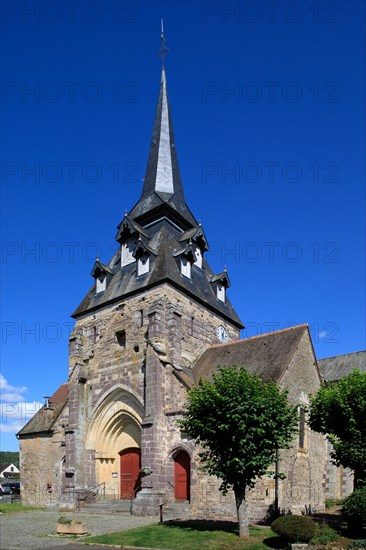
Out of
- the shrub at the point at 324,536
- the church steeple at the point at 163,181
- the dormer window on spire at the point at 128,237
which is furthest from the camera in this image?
the church steeple at the point at 163,181

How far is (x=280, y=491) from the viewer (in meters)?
19.8

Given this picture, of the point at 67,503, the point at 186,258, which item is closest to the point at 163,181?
the point at 186,258

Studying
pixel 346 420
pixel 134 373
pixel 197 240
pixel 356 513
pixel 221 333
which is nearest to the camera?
pixel 356 513

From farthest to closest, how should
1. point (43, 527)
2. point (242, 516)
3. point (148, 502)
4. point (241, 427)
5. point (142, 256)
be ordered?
point (142, 256) < point (148, 502) < point (43, 527) < point (242, 516) < point (241, 427)

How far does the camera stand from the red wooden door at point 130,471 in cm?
2612

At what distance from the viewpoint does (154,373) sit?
23.9 m

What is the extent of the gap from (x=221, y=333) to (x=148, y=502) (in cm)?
1253

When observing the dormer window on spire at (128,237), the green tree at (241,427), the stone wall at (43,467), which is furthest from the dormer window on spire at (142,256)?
the green tree at (241,427)

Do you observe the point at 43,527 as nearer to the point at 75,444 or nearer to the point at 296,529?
the point at 75,444

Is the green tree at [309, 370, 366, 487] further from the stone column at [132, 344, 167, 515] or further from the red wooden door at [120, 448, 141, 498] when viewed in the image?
the red wooden door at [120, 448, 141, 498]

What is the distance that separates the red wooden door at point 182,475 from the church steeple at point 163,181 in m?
16.3

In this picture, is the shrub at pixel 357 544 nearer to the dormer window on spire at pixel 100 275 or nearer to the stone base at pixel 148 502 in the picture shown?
the stone base at pixel 148 502

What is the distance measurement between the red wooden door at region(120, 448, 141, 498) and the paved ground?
437 centimetres

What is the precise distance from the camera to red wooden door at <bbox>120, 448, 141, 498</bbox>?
85.7 feet
